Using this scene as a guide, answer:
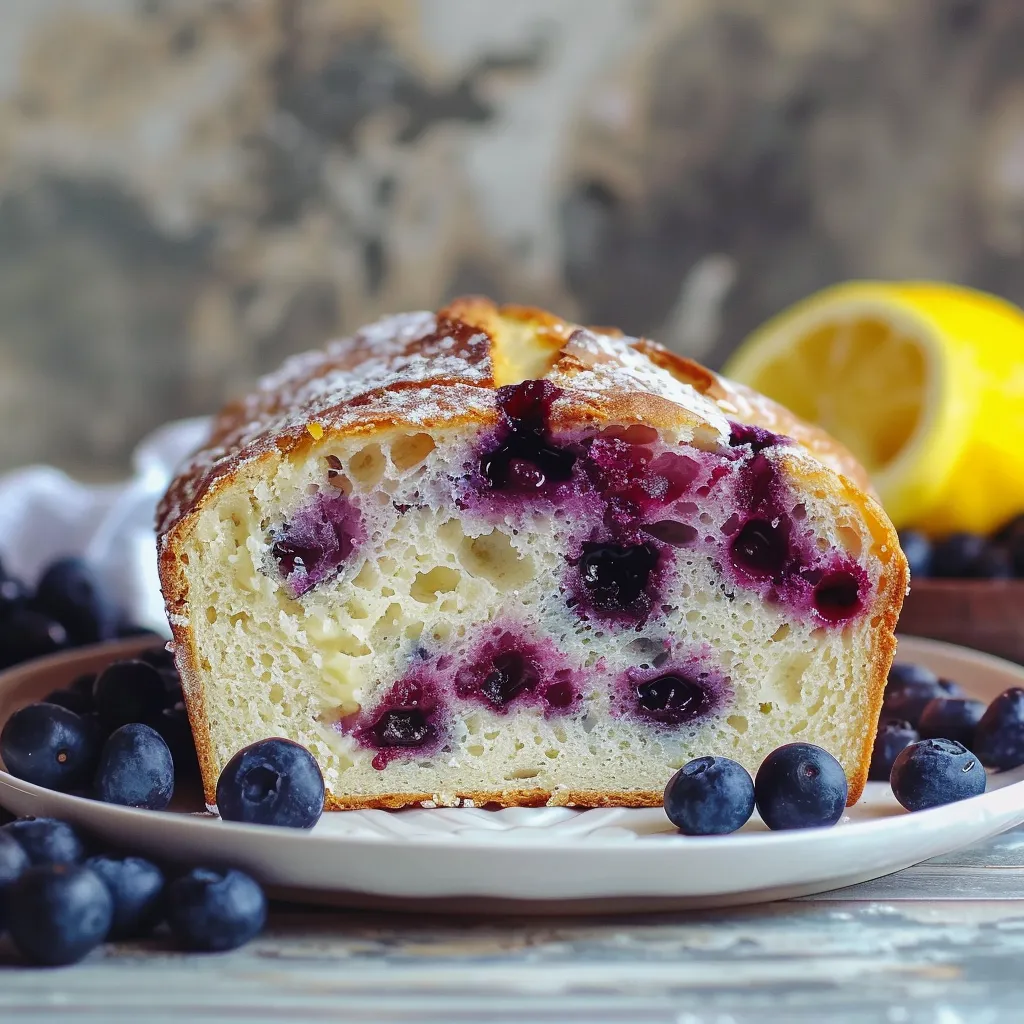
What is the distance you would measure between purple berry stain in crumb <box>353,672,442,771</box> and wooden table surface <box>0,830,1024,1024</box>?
0.37 m

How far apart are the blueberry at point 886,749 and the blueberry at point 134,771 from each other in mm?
1093

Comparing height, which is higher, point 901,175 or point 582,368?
point 901,175

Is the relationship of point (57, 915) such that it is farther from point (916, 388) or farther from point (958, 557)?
point (916, 388)

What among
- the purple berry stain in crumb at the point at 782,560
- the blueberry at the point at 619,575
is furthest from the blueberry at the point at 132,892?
the purple berry stain in crumb at the point at 782,560

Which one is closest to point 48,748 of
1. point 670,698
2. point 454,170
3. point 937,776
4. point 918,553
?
point 670,698

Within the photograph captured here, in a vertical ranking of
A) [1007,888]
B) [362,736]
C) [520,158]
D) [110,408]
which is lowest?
[1007,888]

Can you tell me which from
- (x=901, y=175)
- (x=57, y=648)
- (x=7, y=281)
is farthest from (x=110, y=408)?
(x=901, y=175)

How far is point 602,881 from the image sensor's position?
4.78 feet

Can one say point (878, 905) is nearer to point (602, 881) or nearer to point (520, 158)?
point (602, 881)

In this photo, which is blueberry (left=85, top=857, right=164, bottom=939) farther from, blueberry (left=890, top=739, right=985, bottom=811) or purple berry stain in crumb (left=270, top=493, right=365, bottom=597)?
blueberry (left=890, top=739, right=985, bottom=811)

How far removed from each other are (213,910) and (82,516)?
7.15ft

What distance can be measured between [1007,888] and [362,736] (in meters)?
0.94

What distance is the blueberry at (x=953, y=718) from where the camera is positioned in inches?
80.9

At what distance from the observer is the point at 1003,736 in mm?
1942
